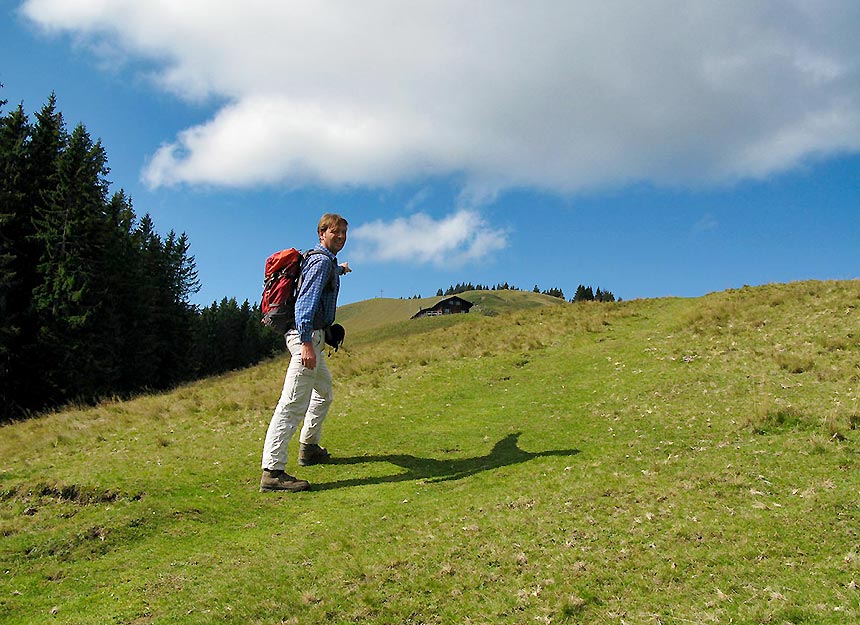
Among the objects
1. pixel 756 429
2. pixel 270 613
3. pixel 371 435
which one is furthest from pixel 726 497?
pixel 371 435

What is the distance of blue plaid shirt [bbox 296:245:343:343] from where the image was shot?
8.05 meters

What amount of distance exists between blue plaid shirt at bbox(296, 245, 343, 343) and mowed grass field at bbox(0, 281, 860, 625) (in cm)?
257

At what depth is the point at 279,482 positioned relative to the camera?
8.28m

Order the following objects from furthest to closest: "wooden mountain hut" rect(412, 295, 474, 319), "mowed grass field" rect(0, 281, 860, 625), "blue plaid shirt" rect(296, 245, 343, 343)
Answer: "wooden mountain hut" rect(412, 295, 474, 319) → "blue plaid shirt" rect(296, 245, 343, 343) → "mowed grass field" rect(0, 281, 860, 625)

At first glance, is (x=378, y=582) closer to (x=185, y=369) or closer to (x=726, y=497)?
(x=726, y=497)

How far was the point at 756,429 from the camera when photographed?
874 cm

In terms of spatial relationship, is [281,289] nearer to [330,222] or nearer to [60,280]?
[330,222]

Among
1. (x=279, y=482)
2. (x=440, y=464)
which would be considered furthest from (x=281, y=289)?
(x=440, y=464)

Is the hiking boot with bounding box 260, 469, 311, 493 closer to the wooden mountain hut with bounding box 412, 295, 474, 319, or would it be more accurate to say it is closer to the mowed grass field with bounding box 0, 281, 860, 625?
the mowed grass field with bounding box 0, 281, 860, 625

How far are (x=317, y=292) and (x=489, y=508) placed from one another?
3.96 metres

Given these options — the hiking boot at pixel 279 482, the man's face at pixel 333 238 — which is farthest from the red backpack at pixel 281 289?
the hiking boot at pixel 279 482

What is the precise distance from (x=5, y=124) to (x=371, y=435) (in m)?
40.3

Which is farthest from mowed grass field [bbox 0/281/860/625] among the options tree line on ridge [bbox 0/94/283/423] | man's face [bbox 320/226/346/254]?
tree line on ridge [bbox 0/94/283/423]

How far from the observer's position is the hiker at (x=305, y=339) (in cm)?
810
